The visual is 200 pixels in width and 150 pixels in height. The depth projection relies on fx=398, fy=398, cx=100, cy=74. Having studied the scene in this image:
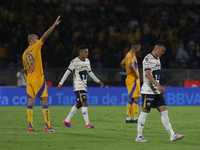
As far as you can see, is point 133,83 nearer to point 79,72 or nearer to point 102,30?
point 79,72

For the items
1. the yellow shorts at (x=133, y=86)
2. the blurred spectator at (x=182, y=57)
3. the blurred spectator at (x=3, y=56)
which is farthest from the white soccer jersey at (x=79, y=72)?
the blurred spectator at (x=182, y=57)

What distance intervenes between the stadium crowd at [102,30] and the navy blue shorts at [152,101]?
45.5 feet

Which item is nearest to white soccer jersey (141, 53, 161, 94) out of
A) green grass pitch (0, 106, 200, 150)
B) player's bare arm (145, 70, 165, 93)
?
player's bare arm (145, 70, 165, 93)

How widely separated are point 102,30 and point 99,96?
5824mm

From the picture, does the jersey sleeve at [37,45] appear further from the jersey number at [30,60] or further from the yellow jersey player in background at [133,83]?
the yellow jersey player in background at [133,83]

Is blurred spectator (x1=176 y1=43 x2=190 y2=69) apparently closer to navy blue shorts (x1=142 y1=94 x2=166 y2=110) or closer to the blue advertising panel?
the blue advertising panel

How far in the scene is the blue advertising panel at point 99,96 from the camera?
65.8 feet

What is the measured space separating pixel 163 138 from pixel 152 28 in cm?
1767

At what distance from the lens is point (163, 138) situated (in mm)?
8602

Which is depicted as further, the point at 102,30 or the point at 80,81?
the point at 102,30

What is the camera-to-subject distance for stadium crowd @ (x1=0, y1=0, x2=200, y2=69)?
22.6m

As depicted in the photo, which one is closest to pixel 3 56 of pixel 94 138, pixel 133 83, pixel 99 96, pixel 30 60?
pixel 99 96

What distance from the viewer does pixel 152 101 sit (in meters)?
7.96

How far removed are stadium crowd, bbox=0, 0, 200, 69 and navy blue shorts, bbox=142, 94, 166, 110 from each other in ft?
45.5
